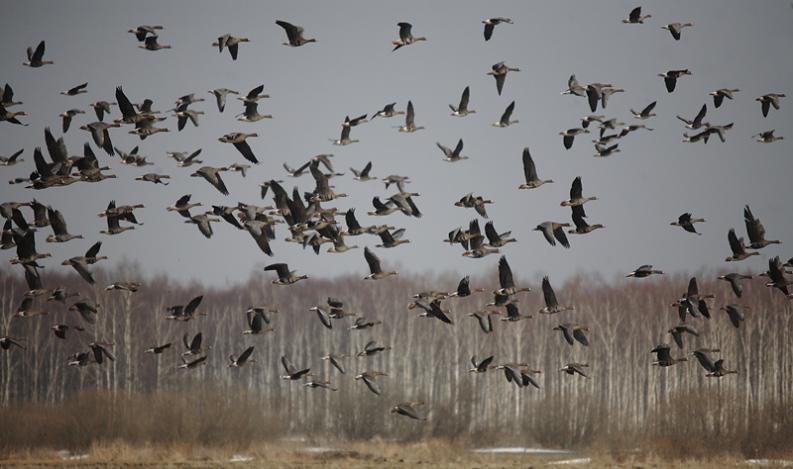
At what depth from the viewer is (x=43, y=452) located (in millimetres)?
39625

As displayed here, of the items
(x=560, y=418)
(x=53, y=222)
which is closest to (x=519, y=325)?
(x=560, y=418)

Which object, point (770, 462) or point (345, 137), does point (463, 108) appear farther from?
point (770, 462)

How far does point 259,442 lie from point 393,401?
612 centimetres

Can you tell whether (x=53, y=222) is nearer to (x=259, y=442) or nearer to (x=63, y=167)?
(x=63, y=167)

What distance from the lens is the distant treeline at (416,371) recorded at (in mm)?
40562

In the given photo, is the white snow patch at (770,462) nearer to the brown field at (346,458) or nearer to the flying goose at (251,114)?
the brown field at (346,458)

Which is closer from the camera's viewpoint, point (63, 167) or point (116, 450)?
point (63, 167)

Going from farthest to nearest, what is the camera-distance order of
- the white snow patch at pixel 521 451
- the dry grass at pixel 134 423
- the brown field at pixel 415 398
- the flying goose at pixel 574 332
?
the white snow patch at pixel 521 451 < the dry grass at pixel 134 423 < the brown field at pixel 415 398 < the flying goose at pixel 574 332

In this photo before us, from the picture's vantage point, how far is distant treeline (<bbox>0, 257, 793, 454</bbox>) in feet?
133

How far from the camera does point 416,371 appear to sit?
62.1 metres

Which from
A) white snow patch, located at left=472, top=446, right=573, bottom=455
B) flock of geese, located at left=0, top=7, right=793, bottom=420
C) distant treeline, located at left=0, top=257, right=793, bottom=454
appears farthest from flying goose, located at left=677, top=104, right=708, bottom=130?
white snow patch, located at left=472, top=446, right=573, bottom=455

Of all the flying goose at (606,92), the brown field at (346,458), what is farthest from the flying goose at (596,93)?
the brown field at (346,458)

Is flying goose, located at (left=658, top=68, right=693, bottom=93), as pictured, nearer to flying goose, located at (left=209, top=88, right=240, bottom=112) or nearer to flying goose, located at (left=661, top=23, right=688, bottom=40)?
flying goose, located at (left=661, top=23, right=688, bottom=40)

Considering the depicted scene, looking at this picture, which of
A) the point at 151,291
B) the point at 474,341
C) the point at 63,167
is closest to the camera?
the point at 63,167
